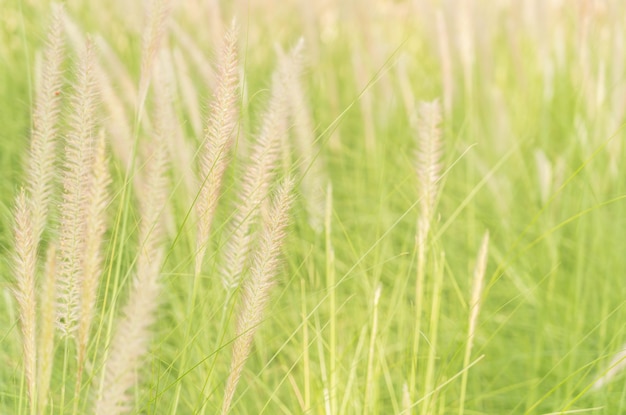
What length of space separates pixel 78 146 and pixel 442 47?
1.28m

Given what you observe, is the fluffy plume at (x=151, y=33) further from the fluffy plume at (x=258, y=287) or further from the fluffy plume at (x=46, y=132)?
the fluffy plume at (x=258, y=287)

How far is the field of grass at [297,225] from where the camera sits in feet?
2.99

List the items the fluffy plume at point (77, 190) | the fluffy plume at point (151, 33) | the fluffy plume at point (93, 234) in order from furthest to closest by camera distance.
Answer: the fluffy plume at point (151, 33) < the fluffy plume at point (77, 190) < the fluffy plume at point (93, 234)

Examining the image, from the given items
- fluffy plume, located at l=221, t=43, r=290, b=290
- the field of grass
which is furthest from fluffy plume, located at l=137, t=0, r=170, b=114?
fluffy plume, located at l=221, t=43, r=290, b=290

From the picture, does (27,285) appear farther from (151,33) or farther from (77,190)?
(151,33)

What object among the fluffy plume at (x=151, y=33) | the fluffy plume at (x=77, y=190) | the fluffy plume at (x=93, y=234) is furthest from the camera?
the fluffy plume at (x=151, y=33)

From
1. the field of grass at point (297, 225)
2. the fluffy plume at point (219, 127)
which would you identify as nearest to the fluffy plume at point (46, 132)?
the field of grass at point (297, 225)

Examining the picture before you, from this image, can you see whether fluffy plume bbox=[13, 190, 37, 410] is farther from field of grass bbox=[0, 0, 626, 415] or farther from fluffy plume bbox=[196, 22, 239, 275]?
fluffy plume bbox=[196, 22, 239, 275]

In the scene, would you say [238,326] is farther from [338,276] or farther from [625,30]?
[625,30]

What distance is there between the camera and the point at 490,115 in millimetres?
2465

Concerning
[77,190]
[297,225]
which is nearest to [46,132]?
[77,190]

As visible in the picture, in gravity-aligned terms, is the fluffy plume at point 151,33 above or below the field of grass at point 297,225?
above

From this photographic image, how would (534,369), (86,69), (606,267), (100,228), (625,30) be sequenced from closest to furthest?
(100,228) → (86,69) → (534,369) → (606,267) → (625,30)

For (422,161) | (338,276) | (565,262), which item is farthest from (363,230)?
(422,161)
